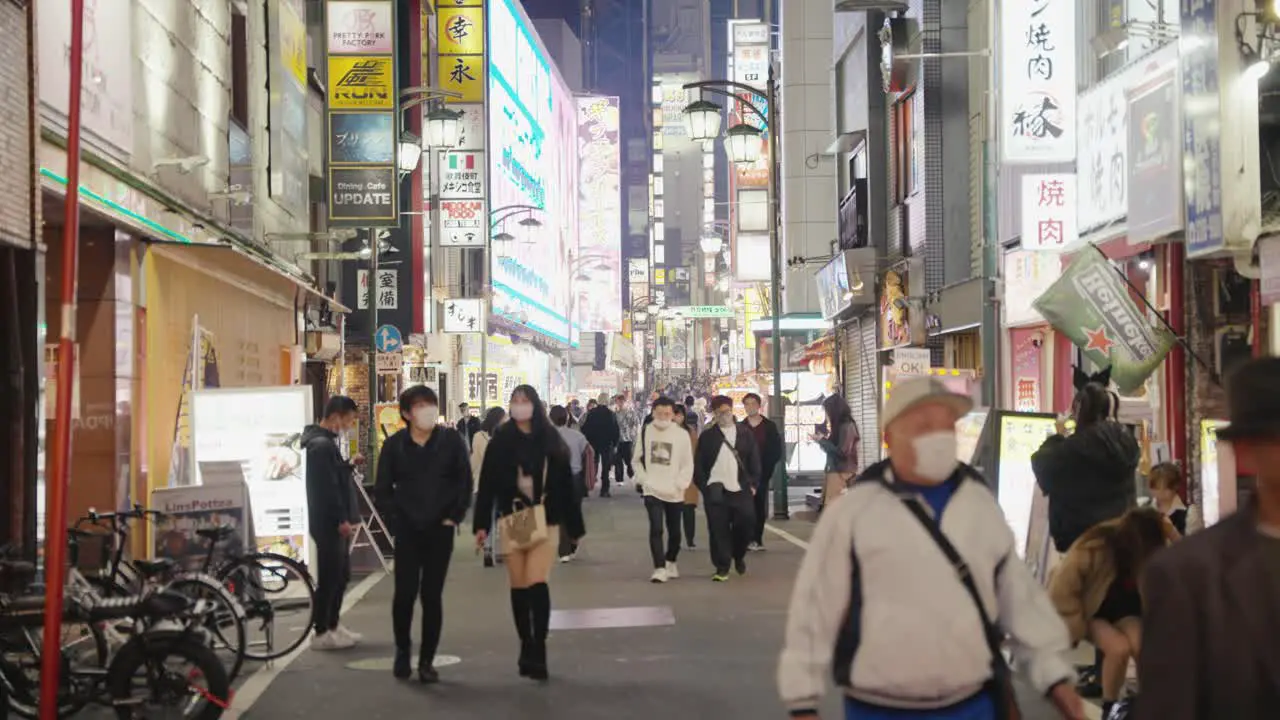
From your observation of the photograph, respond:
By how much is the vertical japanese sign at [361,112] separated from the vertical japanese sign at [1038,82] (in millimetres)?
10735

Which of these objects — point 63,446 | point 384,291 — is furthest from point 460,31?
point 63,446

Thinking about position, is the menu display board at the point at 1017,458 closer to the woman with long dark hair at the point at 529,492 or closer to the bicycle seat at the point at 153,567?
the woman with long dark hair at the point at 529,492

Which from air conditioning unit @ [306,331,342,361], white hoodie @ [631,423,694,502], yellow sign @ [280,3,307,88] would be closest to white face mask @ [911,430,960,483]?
white hoodie @ [631,423,694,502]

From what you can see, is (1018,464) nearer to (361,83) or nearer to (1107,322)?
(1107,322)

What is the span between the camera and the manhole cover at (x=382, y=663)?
1120 cm

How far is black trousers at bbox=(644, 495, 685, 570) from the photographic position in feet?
53.7

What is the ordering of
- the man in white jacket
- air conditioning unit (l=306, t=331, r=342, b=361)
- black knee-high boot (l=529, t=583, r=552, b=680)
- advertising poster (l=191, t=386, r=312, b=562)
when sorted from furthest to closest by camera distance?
air conditioning unit (l=306, t=331, r=342, b=361)
the man in white jacket
advertising poster (l=191, t=386, r=312, b=562)
black knee-high boot (l=529, t=583, r=552, b=680)

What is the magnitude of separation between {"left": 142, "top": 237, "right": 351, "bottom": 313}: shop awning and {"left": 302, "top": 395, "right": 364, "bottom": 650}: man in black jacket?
455 cm

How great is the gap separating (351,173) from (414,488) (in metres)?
16.0

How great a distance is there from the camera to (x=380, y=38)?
2544cm

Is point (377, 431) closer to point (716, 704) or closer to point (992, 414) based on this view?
point (992, 414)

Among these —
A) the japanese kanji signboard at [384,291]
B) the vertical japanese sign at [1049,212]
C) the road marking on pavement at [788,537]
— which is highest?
the japanese kanji signboard at [384,291]

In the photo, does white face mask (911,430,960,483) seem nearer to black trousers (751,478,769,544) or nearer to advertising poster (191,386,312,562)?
advertising poster (191,386,312,562)

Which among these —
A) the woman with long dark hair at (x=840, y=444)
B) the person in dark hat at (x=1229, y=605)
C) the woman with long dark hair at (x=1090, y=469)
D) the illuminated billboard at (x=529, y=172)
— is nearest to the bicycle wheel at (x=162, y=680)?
the woman with long dark hair at (x=1090, y=469)
